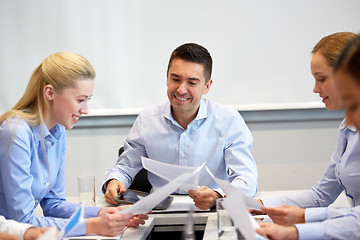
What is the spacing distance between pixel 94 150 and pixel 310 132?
5.32 ft

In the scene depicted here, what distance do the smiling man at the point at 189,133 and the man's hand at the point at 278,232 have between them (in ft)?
2.92

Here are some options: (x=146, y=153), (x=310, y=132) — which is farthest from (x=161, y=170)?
(x=310, y=132)

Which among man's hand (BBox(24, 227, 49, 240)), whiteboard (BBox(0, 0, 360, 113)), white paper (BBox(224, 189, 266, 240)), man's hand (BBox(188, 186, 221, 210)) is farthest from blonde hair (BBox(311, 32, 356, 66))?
whiteboard (BBox(0, 0, 360, 113))

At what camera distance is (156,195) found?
161 centimetres

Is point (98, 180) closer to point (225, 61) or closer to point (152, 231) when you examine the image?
point (225, 61)

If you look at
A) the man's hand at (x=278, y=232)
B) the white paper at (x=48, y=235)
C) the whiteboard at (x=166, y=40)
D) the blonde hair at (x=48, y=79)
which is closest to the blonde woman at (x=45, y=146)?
the blonde hair at (x=48, y=79)

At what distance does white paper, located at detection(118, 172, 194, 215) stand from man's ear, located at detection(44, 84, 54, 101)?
62cm

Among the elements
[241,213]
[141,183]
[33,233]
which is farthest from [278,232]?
[141,183]

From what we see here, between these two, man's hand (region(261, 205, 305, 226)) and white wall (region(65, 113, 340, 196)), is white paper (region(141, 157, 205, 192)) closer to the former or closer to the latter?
man's hand (region(261, 205, 305, 226))

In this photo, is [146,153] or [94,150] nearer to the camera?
[146,153]

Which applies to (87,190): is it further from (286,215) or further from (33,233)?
(286,215)

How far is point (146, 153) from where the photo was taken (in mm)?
2623

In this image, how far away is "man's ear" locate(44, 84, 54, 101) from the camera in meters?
2.01

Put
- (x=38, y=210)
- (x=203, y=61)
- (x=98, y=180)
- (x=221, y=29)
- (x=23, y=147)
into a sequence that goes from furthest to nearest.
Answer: (x=98, y=180)
(x=221, y=29)
(x=203, y=61)
(x=38, y=210)
(x=23, y=147)
